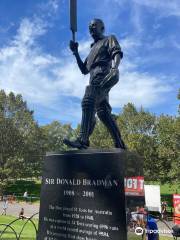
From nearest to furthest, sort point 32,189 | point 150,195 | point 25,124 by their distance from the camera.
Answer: point 150,195 → point 25,124 → point 32,189

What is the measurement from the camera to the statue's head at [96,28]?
703cm

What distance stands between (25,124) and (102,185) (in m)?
43.8

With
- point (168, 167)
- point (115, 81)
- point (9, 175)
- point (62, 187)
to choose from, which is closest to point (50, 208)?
point (62, 187)

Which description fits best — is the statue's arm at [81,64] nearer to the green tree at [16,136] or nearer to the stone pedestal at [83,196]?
the stone pedestal at [83,196]

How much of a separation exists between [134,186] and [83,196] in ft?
2.56

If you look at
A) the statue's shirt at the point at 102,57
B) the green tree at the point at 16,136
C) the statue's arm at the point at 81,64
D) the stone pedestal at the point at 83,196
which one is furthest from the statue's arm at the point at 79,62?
the green tree at the point at 16,136

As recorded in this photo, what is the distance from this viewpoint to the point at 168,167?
38.8 metres

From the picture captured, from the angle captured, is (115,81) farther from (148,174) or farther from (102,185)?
(148,174)

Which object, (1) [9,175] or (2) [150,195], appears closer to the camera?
(2) [150,195]

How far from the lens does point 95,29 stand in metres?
7.07

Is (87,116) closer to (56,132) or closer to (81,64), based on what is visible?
(81,64)

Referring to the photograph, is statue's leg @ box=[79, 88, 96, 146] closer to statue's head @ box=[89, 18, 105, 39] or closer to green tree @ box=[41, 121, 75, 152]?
statue's head @ box=[89, 18, 105, 39]

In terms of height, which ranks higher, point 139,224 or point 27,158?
point 27,158

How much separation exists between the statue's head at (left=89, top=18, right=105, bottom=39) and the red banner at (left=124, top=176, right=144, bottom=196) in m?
2.70
